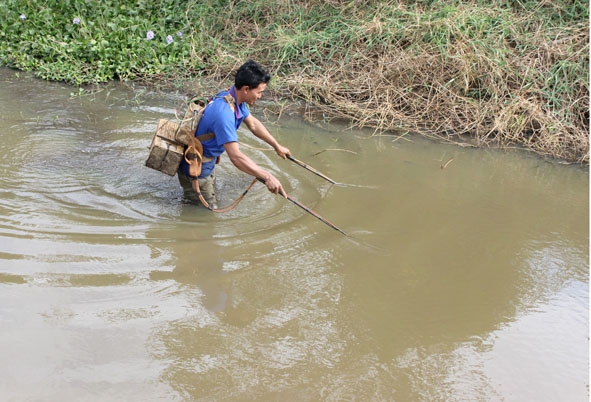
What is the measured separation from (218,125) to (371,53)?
3637 mm

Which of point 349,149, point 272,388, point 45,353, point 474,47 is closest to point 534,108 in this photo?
point 474,47

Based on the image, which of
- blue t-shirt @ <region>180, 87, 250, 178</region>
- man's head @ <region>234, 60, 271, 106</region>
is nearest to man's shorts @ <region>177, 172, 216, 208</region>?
blue t-shirt @ <region>180, 87, 250, 178</region>

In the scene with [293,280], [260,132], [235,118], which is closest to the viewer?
[293,280]

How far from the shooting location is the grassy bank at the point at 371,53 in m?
6.10

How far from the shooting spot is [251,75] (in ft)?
11.9

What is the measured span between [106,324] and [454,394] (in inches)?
64.7

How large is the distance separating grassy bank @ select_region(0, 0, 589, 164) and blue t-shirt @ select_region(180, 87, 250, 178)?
252cm

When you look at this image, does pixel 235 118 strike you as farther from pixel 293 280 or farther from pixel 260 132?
pixel 293 280

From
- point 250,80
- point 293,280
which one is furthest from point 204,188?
point 293,280

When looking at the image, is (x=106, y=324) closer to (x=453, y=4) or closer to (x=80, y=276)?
(x=80, y=276)

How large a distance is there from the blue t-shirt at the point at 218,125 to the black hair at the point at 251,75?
0.18 m

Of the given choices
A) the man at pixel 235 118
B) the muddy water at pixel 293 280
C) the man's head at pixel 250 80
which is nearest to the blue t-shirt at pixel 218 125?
the man at pixel 235 118

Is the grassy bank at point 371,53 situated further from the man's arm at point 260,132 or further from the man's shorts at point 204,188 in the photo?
the man's shorts at point 204,188

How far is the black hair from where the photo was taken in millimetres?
3611
